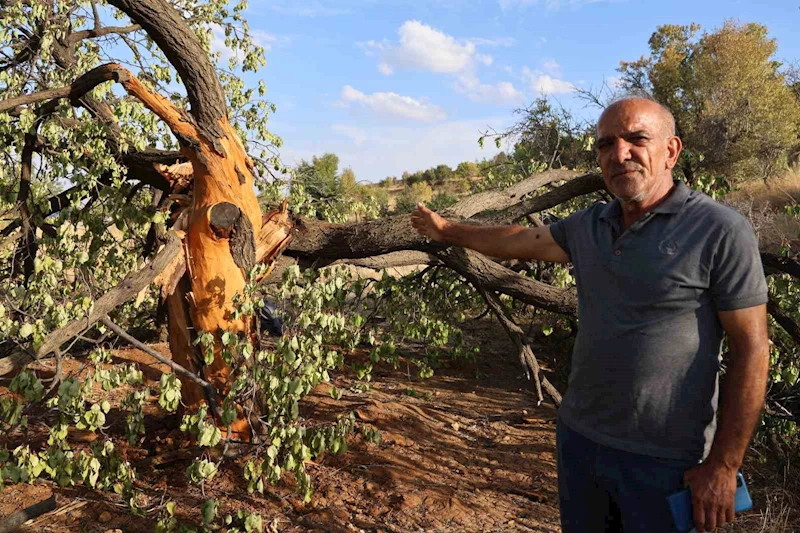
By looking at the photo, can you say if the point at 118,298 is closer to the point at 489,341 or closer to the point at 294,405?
the point at 294,405

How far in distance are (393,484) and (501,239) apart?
8.17 ft

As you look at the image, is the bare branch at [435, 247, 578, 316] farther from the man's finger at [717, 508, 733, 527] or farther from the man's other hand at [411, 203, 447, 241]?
the man's finger at [717, 508, 733, 527]

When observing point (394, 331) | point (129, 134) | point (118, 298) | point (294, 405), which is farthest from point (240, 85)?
point (294, 405)

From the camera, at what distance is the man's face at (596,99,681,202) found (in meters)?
2.05

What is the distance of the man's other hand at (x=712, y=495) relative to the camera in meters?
1.82

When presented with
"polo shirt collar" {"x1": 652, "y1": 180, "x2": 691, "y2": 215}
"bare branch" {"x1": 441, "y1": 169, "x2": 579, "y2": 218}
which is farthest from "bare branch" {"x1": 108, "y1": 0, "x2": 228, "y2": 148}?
"polo shirt collar" {"x1": 652, "y1": 180, "x2": 691, "y2": 215}

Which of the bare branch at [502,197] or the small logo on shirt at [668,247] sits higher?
the bare branch at [502,197]

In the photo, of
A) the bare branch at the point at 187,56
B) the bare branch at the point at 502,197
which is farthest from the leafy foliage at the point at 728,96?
the bare branch at the point at 187,56

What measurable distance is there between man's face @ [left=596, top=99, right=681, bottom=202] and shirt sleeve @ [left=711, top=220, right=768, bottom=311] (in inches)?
13.1

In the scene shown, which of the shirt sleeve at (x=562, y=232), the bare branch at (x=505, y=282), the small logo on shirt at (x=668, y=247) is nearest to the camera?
the small logo on shirt at (x=668, y=247)

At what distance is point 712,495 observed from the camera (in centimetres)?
182

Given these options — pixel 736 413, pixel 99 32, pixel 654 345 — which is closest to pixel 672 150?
pixel 654 345

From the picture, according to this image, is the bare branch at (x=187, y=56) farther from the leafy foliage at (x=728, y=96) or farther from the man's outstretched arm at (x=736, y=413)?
the leafy foliage at (x=728, y=96)

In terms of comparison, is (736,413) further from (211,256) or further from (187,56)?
(187,56)
